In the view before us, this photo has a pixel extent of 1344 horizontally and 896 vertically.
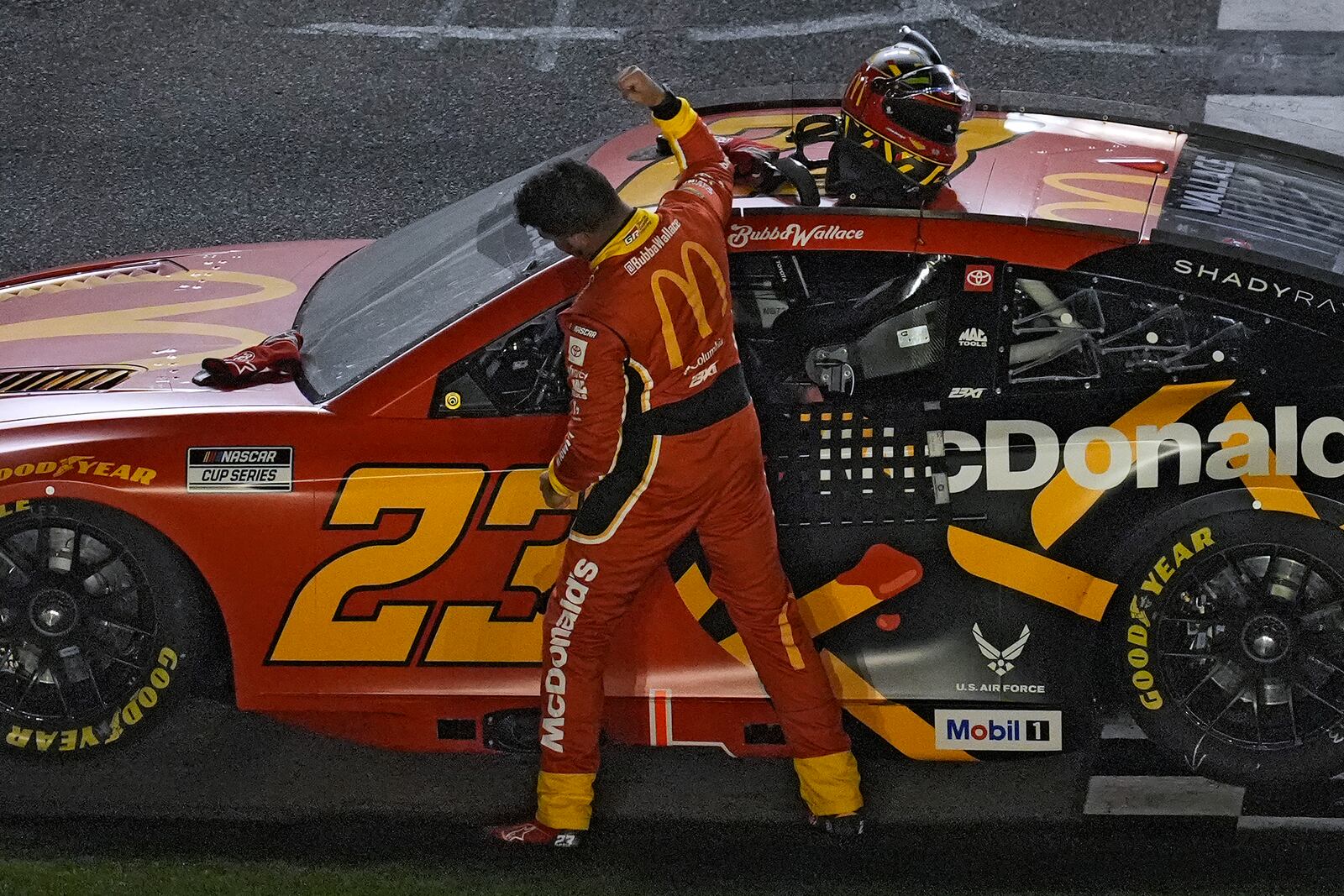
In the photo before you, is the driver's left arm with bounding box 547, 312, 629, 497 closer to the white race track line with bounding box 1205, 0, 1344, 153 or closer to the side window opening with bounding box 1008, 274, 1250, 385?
the side window opening with bounding box 1008, 274, 1250, 385

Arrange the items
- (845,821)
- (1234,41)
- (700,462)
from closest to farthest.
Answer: (700,462) → (845,821) → (1234,41)

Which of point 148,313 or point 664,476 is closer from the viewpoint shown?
point 664,476

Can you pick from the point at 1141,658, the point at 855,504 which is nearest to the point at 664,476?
the point at 855,504

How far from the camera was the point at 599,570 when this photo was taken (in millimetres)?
3959

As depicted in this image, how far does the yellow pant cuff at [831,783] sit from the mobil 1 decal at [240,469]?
4.75 ft

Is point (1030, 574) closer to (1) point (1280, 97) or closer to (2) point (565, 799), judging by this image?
(2) point (565, 799)

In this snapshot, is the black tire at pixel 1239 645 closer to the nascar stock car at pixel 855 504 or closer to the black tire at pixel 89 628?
the nascar stock car at pixel 855 504

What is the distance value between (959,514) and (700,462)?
25.0 inches

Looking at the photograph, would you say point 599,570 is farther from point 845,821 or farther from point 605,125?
point 605,125

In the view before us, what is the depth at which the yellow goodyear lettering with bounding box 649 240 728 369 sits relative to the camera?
3.76 metres

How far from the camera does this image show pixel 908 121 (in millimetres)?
4039

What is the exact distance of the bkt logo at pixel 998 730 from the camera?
4148mm

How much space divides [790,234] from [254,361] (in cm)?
144

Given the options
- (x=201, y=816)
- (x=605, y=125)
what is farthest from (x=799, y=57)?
(x=201, y=816)
